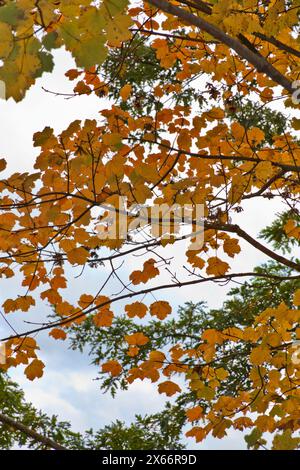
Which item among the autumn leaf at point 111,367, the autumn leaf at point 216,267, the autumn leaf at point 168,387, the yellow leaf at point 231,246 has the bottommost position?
the autumn leaf at point 168,387

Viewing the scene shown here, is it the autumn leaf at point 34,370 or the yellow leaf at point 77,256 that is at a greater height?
the yellow leaf at point 77,256

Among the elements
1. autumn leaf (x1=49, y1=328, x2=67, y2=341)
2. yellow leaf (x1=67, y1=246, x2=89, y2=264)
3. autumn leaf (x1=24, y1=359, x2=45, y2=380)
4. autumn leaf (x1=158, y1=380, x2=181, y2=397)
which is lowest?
autumn leaf (x1=158, y1=380, x2=181, y2=397)

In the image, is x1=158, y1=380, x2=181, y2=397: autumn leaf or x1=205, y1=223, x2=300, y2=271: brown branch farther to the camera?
x1=158, y1=380, x2=181, y2=397: autumn leaf

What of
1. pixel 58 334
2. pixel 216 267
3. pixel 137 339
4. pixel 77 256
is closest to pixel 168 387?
pixel 137 339

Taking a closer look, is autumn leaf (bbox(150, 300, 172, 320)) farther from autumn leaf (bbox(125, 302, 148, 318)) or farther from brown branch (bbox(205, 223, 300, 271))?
brown branch (bbox(205, 223, 300, 271))

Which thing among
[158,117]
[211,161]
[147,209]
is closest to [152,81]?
[158,117]

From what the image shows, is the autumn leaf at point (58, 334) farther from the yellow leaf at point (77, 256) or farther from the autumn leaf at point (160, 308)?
the yellow leaf at point (77, 256)

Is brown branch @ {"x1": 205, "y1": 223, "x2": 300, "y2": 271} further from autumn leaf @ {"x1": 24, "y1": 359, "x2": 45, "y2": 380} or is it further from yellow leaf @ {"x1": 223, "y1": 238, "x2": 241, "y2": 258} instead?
autumn leaf @ {"x1": 24, "y1": 359, "x2": 45, "y2": 380}

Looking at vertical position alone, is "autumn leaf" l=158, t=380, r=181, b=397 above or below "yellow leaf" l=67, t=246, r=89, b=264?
below

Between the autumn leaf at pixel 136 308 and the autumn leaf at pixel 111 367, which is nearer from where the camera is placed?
the autumn leaf at pixel 136 308

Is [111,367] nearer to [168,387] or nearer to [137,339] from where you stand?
[137,339]

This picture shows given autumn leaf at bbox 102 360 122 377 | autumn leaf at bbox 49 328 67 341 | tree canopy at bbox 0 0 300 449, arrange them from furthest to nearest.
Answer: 1. autumn leaf at bbox 49 328 67 341
2. autumn leaf at bbox 102 360 122 377
3. tree canopy at bbox 0 0 300 449

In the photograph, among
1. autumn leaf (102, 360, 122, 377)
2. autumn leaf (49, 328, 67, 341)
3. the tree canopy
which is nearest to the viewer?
the tree canopy

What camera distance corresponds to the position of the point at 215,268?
3.60 meters
